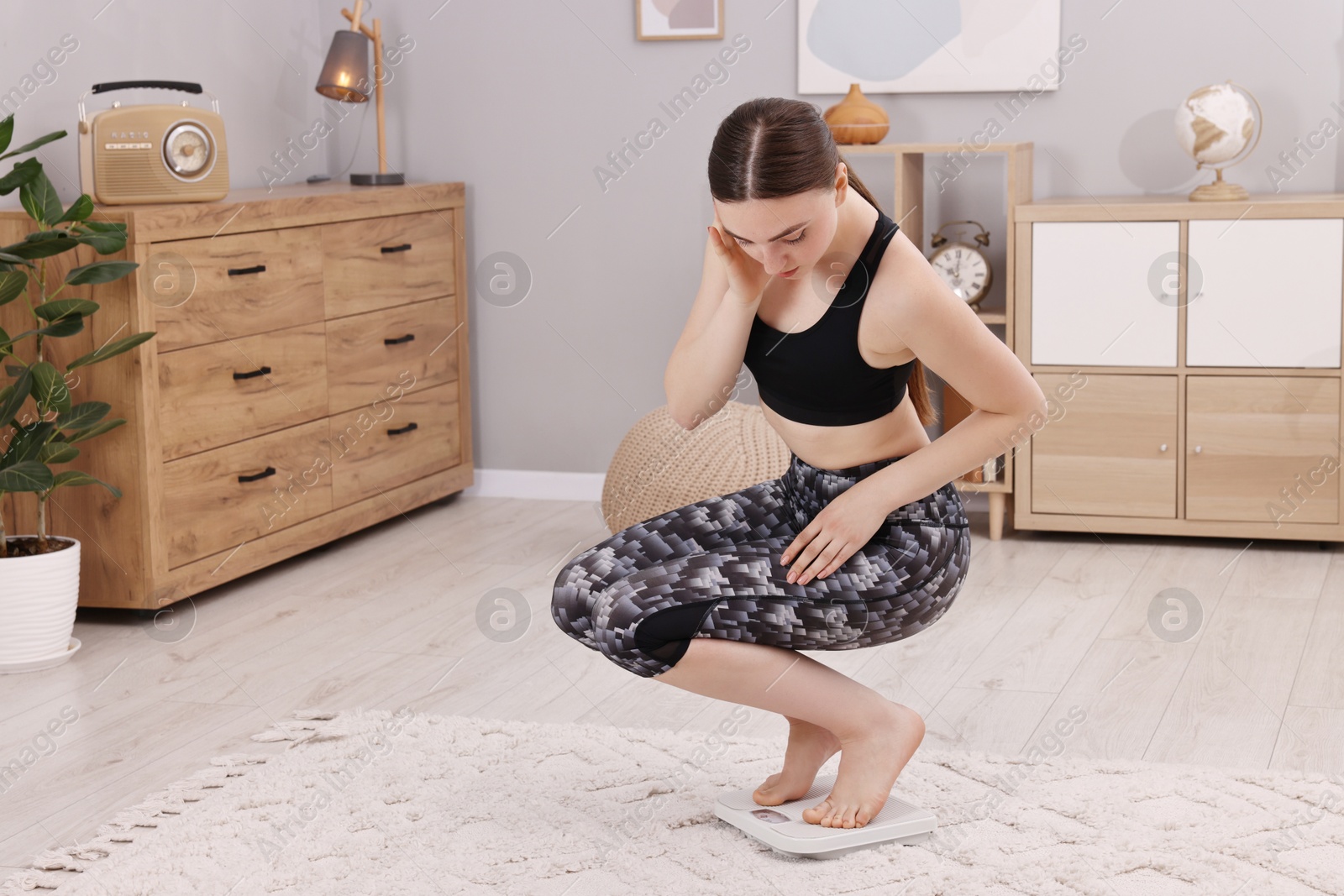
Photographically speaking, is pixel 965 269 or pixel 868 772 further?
pixel 965 269

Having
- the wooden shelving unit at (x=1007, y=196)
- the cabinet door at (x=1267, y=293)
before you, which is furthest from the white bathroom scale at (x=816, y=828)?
the cabinet door at (x=1267, y=293)

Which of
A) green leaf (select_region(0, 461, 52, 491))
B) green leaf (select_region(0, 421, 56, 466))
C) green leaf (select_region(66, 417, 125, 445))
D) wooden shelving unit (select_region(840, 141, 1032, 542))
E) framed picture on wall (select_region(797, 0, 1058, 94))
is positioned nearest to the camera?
green leaf (select_region(0, 461, 52, 491))

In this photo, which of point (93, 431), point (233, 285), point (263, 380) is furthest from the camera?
point (263, 380)

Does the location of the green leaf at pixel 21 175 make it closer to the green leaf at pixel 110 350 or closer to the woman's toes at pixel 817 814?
the green leaf at pixel 110 350

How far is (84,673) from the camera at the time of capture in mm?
2666

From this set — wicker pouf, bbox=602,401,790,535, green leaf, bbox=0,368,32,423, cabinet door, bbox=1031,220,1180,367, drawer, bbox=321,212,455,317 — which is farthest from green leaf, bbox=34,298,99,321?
cabinet door, bbox=1031,220,1180,367

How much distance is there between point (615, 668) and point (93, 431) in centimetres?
112

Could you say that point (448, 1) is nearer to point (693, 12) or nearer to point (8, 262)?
point (693, 12)

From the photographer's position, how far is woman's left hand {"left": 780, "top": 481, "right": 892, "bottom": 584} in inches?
68.5

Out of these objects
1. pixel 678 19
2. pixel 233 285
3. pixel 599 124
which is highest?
pixel 678 19

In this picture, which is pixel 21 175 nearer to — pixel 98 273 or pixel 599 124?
pixel 98 273

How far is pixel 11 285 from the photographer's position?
2.65 m

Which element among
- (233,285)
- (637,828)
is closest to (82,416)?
(233,285)

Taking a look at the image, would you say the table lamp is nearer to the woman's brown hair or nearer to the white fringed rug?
the white fringed rug
